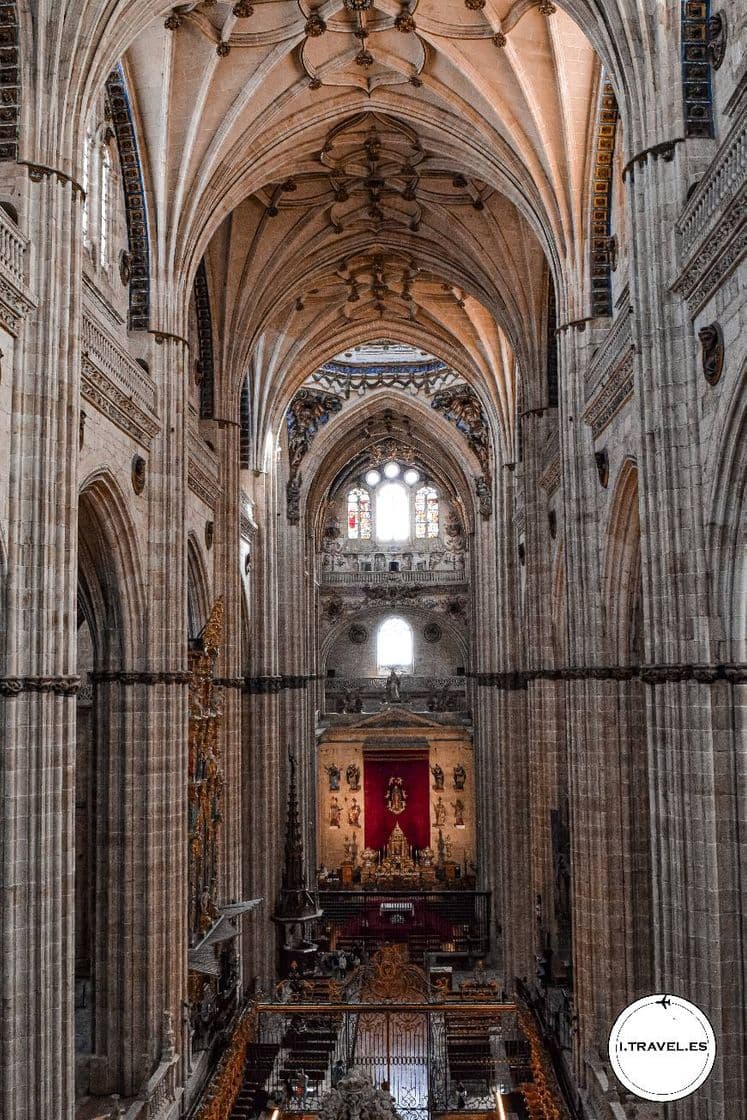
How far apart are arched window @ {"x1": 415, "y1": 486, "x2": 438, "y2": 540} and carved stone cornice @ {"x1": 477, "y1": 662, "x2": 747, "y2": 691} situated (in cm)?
1472

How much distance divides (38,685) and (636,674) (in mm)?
9213

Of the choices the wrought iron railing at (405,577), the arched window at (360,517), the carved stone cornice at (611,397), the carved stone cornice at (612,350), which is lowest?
the wrought iron railing at (405,577)

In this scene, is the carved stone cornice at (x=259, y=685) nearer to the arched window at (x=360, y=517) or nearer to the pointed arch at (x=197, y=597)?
the pointed arch at (x=197, y=597)

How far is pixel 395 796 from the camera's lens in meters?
43.8

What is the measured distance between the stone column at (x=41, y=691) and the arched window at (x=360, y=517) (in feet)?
114

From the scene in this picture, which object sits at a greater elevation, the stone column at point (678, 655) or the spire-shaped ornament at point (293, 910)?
the stone column at point (678, 655)

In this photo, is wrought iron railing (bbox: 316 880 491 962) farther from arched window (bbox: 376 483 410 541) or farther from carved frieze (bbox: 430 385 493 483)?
arched window (bbox: 376 483 410 541)

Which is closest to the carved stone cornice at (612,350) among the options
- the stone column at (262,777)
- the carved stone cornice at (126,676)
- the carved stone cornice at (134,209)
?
the carved stone cornice at (134,209)

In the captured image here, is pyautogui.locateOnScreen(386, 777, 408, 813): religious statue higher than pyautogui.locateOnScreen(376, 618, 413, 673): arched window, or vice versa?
pyautogui.locateOnScreen(376, 618, 413, 673): arched window

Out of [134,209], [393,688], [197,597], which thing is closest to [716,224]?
[134,209]

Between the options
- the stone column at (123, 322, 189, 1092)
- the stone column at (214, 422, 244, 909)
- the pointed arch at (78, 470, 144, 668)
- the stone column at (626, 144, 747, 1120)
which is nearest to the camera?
the stone column at (626, 144, 747, 1120)

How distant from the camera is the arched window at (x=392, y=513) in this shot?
154ft

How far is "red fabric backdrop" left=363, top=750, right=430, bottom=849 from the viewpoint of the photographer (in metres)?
44.2

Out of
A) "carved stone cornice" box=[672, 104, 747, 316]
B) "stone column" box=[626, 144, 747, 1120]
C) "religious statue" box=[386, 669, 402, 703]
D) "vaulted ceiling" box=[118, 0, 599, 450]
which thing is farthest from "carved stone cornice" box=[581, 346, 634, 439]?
"religious statue" box=[386, 669, 402, 703]
